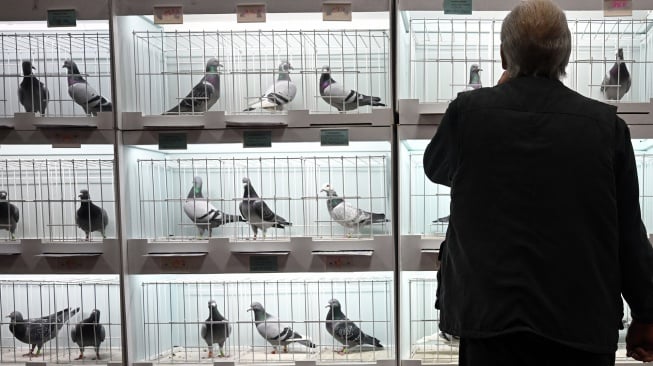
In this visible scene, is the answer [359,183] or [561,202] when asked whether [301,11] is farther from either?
[561,202]

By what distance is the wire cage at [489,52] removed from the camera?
2.26m

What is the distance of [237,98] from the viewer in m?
2.46

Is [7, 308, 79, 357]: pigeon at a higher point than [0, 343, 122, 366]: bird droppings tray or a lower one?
higher

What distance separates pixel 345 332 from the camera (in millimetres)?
2227

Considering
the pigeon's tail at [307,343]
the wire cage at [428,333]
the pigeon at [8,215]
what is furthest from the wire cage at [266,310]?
the pigeon at [8,215]

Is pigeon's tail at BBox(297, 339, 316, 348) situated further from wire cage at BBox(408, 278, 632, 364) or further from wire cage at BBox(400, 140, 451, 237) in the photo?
wire cage at BBox(400, 140, 451, 237)

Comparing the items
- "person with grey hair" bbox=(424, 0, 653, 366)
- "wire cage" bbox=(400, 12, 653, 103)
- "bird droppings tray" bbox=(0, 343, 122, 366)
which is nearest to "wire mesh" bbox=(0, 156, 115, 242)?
"bird droppings tray" bbox=(0, 343, 122, 366)

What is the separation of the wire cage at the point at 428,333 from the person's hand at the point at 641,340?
0.73 metres

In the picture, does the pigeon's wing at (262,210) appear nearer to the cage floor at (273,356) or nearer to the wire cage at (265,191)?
the wire cage at (265,191)

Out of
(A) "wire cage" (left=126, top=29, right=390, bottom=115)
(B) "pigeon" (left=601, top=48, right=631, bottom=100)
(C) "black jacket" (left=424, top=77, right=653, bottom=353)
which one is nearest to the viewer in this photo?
(C) "black jacket" (left=424, top=77, right=653, bottom=353)

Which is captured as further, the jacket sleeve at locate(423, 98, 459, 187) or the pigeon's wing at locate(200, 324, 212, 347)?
the pigeon's wing at locate(200, 324, 212, 347)

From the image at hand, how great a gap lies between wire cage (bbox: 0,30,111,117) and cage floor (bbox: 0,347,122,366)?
92 centimetres

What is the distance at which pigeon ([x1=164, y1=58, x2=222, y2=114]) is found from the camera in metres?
2.23

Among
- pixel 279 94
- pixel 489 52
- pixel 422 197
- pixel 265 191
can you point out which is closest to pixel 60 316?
pixel 265 191
